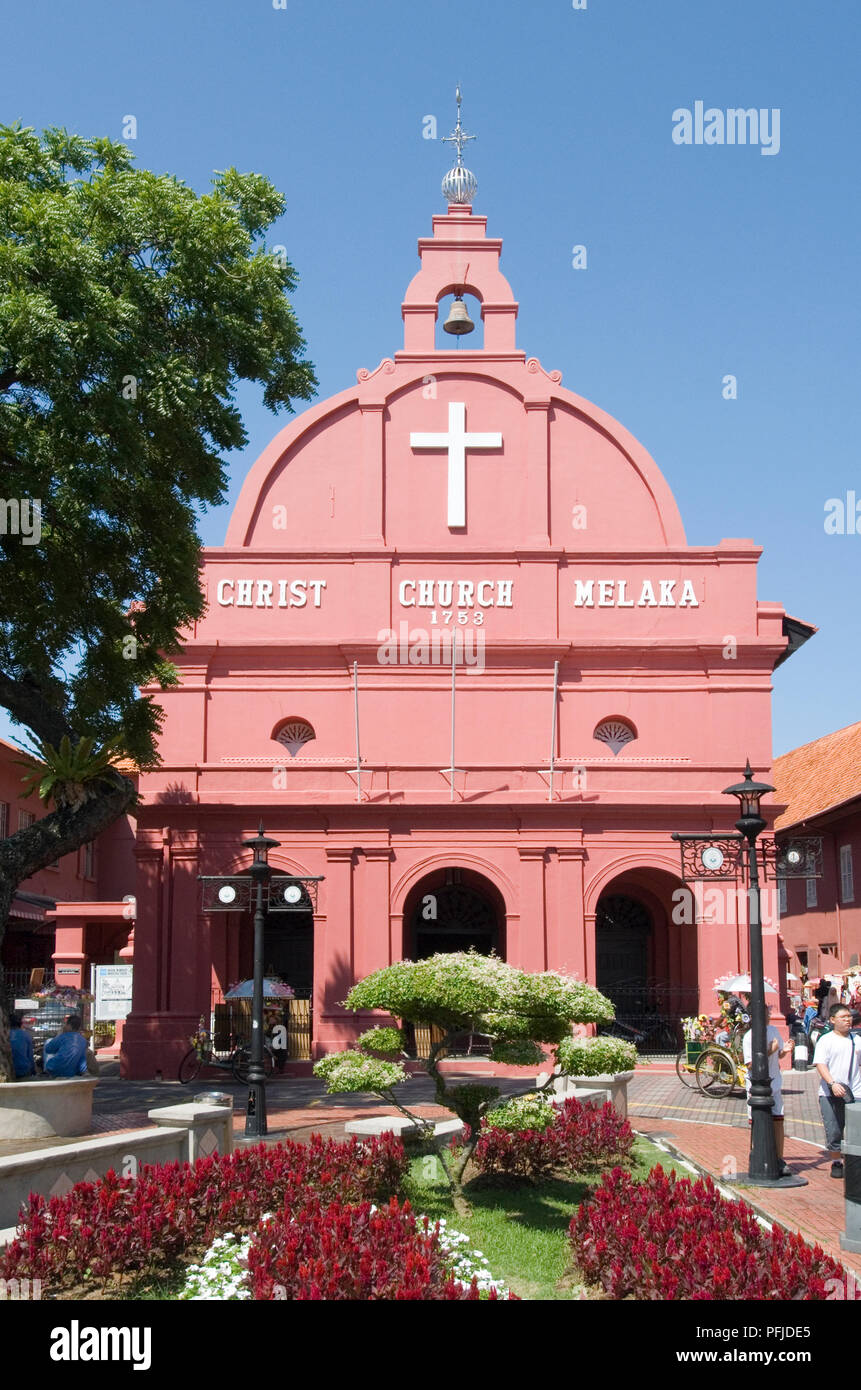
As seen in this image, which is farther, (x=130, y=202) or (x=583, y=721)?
(x=583, y=721)

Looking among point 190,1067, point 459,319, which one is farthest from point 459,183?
point 190,1067

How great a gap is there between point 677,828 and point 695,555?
216 inches

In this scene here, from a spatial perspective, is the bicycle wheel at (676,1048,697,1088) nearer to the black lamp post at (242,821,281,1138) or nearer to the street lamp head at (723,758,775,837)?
the black lamp post at (242,821,281,1138)

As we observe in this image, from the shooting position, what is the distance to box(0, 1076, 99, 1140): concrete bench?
12.5 m

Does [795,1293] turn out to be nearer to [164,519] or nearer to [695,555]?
[164,519]

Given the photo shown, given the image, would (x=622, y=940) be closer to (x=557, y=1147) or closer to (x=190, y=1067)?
(x=190, y=1067)

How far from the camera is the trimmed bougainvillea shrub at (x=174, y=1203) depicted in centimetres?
783

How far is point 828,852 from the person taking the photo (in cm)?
3250

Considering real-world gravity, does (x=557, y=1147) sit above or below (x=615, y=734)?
below

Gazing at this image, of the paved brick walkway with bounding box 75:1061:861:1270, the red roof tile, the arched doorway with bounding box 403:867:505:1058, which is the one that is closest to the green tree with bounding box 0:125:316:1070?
the paved brick walkway with bounding box 75:1061:861:1270

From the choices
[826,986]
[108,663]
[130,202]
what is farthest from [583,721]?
[130,202]

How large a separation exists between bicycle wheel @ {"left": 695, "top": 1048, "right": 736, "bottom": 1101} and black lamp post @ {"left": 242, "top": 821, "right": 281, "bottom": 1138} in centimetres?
782

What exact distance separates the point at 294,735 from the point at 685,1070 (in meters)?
9.61

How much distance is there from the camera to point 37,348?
14.5 metres
